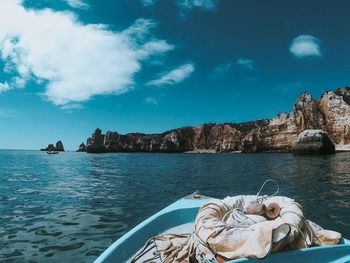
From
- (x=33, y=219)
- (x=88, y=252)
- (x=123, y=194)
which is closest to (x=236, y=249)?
(x=88, y=252)

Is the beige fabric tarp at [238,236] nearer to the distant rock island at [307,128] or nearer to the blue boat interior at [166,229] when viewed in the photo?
the blue boat interior at [166,229]

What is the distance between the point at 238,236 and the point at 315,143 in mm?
81003

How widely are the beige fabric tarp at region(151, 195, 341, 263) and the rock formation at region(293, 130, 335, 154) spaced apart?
79.3m

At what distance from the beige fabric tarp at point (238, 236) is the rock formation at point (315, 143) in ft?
260

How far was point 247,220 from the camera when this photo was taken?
6117 millimetres

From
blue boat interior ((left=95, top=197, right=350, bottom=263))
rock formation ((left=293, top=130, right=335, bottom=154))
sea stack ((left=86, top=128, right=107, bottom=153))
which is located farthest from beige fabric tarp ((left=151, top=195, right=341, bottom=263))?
sea stack ((left=86, top=128, right=107, bottom=153))

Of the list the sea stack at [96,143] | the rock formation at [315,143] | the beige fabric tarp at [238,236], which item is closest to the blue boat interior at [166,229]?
the beige fabric tarp at [238,236]

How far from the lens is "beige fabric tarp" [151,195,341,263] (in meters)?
5.02

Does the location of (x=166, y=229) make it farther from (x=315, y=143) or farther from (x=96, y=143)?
(x=96, y=143)

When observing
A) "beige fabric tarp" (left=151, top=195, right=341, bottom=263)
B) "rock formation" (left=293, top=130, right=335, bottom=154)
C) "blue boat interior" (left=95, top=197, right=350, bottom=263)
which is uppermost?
"rock formation" (left=293, top=130, right=335, bottom=154)

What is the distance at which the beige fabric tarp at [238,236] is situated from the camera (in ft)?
16.5

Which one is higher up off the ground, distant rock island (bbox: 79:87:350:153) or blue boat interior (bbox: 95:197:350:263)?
distant rock island (bbox: 79:87:350:153)

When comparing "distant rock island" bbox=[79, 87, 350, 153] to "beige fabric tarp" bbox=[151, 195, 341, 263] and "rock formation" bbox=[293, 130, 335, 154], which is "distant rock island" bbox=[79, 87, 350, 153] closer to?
"rock formation" bbox=[293, 130, 335, 154]

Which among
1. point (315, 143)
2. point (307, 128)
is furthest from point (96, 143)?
point (315, 143)
